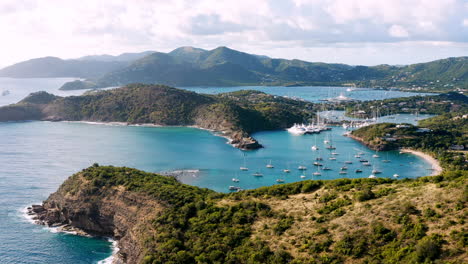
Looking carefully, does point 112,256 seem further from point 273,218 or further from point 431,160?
point 431,160

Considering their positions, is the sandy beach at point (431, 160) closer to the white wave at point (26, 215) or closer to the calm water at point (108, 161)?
the calm water at point (108, 161)

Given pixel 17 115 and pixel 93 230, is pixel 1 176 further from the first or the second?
pixel 17 115

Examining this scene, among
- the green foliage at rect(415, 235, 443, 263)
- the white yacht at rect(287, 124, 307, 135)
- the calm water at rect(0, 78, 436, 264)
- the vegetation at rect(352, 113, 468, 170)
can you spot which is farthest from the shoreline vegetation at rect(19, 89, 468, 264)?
the white yacht at rect(287, 124, 307, 135)

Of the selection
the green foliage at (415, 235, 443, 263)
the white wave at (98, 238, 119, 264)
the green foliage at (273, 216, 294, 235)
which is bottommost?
the white wave at (98, 238, 119, 264)

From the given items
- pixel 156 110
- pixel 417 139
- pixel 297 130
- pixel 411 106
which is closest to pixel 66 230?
pixel 417 139

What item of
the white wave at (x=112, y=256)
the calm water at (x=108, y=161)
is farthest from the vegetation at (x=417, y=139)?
the white wave at (x=112, y=256)

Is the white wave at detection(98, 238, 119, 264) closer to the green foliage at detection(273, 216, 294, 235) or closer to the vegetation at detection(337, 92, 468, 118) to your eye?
the green foliage at detection(273, 216, 294, 235)

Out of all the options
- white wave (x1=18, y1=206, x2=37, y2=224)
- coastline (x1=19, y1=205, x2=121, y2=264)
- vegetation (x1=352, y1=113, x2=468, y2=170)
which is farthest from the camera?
vegetation (x1=352, y1=113, x2=468, y2=170)

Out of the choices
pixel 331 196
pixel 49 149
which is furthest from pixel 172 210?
pixel 49 149
